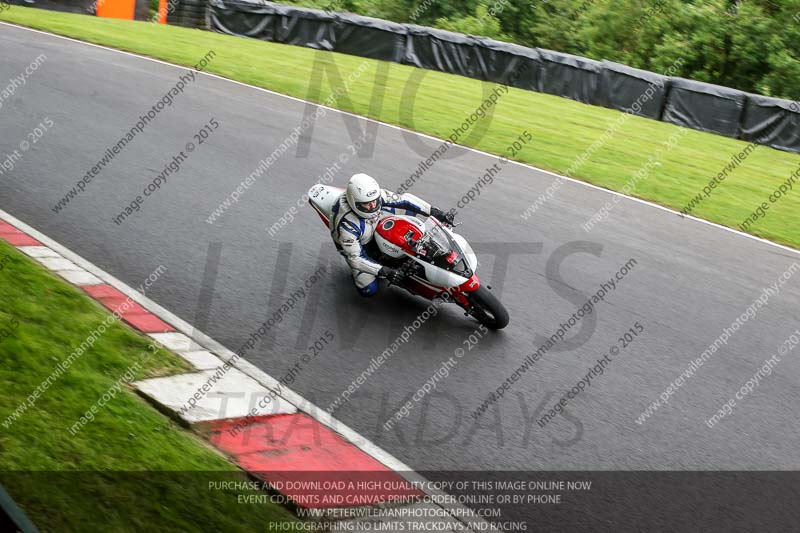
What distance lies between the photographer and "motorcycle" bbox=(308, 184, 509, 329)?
8.49 m

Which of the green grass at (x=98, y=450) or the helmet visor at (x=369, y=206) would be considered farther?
the helmet visor at (x=369, y=206)

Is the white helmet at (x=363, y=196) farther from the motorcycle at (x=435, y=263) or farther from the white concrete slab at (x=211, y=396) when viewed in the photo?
the white concrete slab at (x=211, y=396)

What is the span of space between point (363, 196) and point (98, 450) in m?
3.88

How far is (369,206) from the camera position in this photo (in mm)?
8617

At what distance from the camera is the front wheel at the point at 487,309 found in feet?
28.0

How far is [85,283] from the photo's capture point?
27.1 feet

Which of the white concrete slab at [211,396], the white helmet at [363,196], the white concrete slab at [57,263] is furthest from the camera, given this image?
the white helmet at [363,196]

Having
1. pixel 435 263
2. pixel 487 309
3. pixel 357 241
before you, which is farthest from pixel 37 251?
pixel 487 309

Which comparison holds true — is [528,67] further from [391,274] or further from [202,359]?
[202,359]

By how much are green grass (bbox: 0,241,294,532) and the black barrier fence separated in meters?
19.6

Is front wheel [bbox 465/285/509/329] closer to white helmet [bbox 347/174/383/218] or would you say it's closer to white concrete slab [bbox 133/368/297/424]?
white helmet [bbox 347/174/383/218]

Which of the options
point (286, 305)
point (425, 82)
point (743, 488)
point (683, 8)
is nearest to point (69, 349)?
point (286, 305)

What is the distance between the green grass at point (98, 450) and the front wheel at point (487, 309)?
3019 millimetres

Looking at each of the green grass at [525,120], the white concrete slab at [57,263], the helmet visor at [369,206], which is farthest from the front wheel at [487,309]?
the green grass at [525,120]
